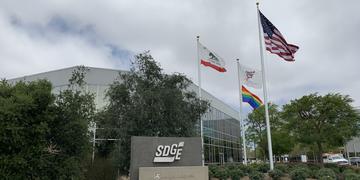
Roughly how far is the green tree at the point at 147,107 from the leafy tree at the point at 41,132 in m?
3.35

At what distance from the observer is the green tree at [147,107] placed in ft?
44.7

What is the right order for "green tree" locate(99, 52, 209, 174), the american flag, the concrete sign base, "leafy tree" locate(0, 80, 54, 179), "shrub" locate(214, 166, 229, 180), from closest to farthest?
"leafy tree" locate(0, 80, 54, 179), the concrete sign base, "green tree" locate(99, 52, 209, 174), the american flag, "shrub" locate(214, 166, 229, 180)

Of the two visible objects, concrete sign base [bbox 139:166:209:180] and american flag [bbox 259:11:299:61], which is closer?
concrete sign base [bbox 139:166:209:180]

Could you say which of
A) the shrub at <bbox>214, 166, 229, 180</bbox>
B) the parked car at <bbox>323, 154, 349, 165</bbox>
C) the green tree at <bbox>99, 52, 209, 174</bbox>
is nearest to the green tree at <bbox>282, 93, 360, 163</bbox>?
the shrub at <bbox>214, 166, 229, 180</bbox>

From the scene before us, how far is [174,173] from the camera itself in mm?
10547

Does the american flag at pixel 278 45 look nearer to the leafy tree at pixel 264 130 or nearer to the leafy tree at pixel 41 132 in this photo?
the leafy tree at pixel 41 132

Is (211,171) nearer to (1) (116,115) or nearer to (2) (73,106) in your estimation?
(1) (116,115)

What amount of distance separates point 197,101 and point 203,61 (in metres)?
4.85

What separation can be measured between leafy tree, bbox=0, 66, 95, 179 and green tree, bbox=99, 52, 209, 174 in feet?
11.0

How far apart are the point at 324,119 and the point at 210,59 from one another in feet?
39.9

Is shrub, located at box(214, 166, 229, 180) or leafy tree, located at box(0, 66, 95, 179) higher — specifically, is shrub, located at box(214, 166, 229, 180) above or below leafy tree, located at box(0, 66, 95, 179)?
below

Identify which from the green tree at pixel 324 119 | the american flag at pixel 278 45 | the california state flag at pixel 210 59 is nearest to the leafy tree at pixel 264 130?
the green tree at pixel 324 119

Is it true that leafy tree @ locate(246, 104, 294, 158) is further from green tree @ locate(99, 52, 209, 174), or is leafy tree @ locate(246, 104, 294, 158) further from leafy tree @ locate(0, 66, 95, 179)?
leafy tree @ locate(0, 66, 95, 179)

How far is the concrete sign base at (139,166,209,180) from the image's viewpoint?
392 inches
